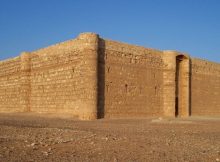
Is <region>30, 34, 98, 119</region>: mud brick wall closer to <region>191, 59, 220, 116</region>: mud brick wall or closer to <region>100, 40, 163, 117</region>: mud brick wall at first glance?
<region>100, 40, 163, 117</region>: mud brick wall

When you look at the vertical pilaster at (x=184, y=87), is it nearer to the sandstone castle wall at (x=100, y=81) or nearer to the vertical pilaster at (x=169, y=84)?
the sandstone castle wall at (x=100, y=81)

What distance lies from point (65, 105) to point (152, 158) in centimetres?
1517

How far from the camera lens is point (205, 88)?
29.4 meters

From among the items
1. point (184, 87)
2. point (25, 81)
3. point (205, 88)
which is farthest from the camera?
point (205, 88)

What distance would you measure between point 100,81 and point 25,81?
7109 mm

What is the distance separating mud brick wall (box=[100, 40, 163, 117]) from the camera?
20.8 meters

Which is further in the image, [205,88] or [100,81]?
[205,88]

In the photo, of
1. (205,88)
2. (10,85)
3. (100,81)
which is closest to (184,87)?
(205,88)

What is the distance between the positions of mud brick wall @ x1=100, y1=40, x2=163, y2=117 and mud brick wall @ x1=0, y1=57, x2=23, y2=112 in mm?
8284

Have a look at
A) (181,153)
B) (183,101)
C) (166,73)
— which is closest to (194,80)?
(183,101)

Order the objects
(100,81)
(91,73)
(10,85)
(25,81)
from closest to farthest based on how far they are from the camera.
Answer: (91,73), (100,81), (25,81), (10,85)

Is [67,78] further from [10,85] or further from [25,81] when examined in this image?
[10,85]

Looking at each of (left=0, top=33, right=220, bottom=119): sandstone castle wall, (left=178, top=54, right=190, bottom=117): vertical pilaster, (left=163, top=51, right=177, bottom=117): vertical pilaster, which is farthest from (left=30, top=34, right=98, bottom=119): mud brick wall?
(left=178, top=54, right=190, bottom=117): vertical pilaster

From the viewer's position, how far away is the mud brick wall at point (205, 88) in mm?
28219
